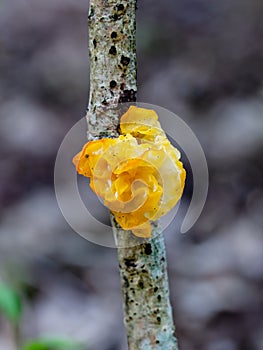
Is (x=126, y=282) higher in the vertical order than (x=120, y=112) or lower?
lower

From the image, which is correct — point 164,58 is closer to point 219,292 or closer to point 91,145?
point 219,292

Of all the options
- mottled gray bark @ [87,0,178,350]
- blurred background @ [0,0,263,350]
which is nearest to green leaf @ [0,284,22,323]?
blurred background @ [0,0,263,350]

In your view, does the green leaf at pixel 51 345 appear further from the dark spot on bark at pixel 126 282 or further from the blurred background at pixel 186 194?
the dark spot on bark at pixel 126 282

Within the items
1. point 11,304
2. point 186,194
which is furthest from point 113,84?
point 186,194

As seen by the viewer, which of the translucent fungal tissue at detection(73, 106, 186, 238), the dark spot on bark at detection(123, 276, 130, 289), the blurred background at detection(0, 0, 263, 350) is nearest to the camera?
the translucent fungal tissue at detection(73, 106, 186, 238)

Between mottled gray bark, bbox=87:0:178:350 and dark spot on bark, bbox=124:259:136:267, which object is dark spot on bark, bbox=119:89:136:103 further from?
dark spot on bark, bbox=124:259:136:267

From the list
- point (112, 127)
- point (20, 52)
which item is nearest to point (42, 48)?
point (20, 52)

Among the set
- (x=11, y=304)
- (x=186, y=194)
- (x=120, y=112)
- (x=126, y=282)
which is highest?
(x=186, y=194)

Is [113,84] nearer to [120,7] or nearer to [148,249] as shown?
[120,7]
